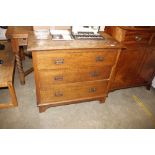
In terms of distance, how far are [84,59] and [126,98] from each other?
1.21m

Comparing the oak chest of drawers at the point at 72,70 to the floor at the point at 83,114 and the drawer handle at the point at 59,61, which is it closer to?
the drawer handle at the point at 59,61

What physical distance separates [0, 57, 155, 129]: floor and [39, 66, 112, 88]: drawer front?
514mm

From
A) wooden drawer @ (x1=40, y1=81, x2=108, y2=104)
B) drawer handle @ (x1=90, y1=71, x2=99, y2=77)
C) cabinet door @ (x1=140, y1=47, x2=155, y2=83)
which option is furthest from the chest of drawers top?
cabinet door @ (x1=140, y1=47, x2=155, y2=83)

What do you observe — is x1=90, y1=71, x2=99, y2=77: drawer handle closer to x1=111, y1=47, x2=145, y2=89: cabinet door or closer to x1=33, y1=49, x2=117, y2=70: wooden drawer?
x1=33, y1=49, x2=117, y2=70: wooden drawer

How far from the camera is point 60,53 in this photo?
4.38 feet

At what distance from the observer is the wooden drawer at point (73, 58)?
132 cm

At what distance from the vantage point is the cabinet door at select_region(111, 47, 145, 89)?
1816 mm

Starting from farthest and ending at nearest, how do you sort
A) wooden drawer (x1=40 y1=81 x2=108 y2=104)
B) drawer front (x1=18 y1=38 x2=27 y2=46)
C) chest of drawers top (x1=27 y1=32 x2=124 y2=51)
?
drawer front (x1=18 y1=38 x2=27 y2=46) < wooden drawer (x1=40 y1=81 x2=108 y2=104) < chest of drawers top (x1=27 y1=32 x2=124 y2=51)

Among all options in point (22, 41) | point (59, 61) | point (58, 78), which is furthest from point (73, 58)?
point (22, 41)

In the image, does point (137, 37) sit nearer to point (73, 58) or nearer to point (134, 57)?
point (134, 57)
